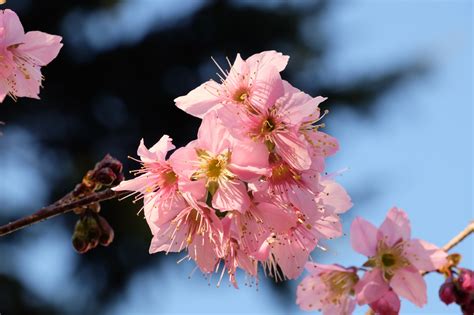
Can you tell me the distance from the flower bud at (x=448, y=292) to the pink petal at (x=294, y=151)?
1.28 feet

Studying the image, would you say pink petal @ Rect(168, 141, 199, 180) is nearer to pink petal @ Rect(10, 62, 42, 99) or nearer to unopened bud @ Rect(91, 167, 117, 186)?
unopened bud @ Rect(91, 167, 117, 186)

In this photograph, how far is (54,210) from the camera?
1.23 metres

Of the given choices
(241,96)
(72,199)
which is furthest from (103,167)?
(241,96)

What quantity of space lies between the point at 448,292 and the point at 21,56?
770 millimetres

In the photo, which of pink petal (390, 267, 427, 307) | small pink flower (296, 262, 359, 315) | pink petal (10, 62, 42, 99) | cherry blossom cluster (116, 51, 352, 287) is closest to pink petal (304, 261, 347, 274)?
small pink flower (296, 262, 359, 315)

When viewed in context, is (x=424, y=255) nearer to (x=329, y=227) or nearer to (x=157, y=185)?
(x=329, y=227)

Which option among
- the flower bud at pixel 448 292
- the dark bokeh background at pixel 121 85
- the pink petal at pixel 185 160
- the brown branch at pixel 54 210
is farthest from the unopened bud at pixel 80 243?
the dark bokeh background at pixel 121 85

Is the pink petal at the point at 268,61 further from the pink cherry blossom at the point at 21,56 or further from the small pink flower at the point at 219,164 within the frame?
the pink cherry blossom at the point at 21,56

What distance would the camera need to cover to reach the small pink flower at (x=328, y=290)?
1461mm

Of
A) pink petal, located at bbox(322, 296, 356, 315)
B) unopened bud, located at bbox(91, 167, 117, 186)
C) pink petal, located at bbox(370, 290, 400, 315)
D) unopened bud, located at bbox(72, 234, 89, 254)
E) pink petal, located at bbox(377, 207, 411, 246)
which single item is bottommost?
pink petal, located at bbox(322, 296, 356, 315)

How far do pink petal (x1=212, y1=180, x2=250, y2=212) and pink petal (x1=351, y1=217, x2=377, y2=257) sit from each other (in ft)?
1.33

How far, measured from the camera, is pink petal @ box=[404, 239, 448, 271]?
53.6 inches

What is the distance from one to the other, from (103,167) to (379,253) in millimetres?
478

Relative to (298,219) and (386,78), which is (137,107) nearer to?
(386,78)
